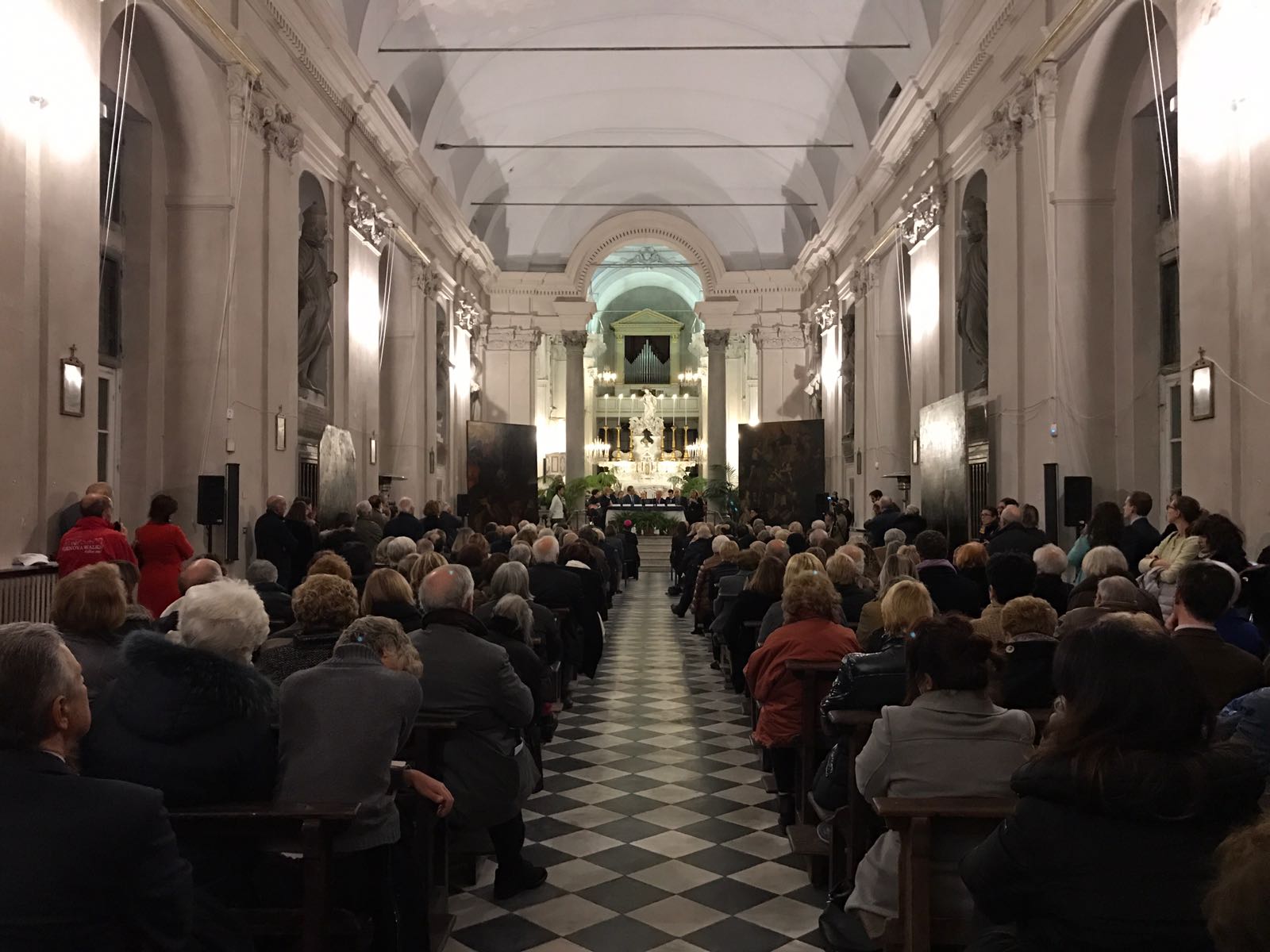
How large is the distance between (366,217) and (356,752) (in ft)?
45.5

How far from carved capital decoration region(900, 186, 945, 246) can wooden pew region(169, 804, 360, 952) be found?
1344 centimetres

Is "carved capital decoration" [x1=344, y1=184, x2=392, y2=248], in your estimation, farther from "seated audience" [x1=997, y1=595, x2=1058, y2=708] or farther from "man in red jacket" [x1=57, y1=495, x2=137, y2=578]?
"seated audience" [x1=997, y1=595, x2=1058, y2=708]

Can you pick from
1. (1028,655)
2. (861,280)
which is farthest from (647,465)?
(1028,655)

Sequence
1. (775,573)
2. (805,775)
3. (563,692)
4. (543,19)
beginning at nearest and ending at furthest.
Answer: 1. (805,775)
2. (775,573)
3. (563,692)
4. (543,19)

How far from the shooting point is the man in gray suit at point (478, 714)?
4.36m

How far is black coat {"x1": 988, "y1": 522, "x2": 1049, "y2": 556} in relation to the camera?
938cm

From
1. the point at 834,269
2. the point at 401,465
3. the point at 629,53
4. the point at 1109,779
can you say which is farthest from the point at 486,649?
the point at 834,269

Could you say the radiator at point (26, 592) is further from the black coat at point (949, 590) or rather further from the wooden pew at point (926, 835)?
the wooden pew at point (926, 835)

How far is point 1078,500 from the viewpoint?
1049 centimetres

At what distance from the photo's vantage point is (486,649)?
14.4 feet

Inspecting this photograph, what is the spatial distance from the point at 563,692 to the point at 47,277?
4.53 metres

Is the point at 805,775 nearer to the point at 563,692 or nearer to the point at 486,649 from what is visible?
the point at 486,649

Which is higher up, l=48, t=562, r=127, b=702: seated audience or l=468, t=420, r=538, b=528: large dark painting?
l=468, t=420, r=538, b=528: large dark painting

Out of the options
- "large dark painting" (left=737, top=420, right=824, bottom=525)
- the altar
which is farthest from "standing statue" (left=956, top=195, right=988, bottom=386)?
the altar
